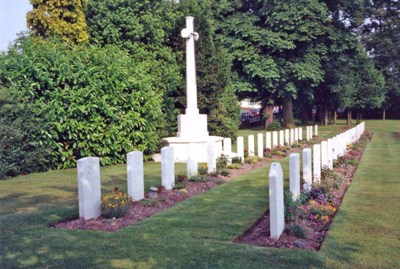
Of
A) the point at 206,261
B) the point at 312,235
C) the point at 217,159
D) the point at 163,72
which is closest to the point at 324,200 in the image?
the point at 312,235

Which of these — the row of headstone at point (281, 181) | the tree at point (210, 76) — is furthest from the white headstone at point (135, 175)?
the tree at point (210, 76)

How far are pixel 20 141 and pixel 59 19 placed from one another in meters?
7.55

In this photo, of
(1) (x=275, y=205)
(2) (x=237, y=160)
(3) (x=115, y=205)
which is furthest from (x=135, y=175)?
(2) (x=237, y=160)

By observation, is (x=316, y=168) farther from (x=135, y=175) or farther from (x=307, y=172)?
(x=135, y=175)

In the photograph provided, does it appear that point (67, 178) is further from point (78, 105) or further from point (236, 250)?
point (236, 250)

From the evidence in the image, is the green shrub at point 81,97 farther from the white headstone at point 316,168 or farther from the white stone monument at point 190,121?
the white headstone at point 316,168

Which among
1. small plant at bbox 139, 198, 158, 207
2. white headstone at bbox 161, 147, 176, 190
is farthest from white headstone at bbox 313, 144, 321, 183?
small plant at bbox 139, 198, 158, 207

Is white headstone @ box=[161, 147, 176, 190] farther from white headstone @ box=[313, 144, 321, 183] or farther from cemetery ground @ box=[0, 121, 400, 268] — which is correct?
white headstone @ box=[313, 144, 321, 183]

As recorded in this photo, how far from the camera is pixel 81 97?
1352 centimetres

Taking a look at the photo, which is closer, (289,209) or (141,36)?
(289,209)

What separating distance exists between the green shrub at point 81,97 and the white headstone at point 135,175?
200 inches

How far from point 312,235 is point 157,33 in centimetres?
1579

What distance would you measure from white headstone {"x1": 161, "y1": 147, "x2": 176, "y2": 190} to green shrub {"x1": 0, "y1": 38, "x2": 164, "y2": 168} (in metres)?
4.27

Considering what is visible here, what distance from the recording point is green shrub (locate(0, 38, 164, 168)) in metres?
13.2
